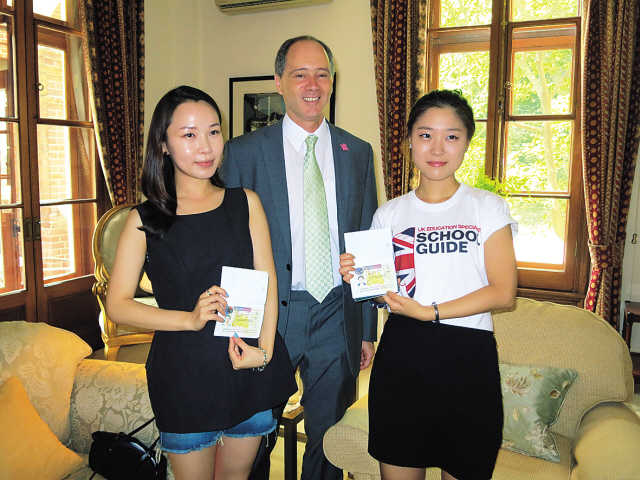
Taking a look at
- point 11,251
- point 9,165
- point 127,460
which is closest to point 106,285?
point 11,251

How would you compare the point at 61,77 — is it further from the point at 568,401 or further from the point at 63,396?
the point at 568,401

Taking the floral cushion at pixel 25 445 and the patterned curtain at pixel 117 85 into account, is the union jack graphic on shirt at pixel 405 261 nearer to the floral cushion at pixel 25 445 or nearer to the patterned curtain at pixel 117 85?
the floral cushion at pixel 25 445

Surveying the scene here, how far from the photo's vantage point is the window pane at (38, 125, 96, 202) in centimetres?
416

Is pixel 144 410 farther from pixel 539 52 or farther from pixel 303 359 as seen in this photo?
pixel 539 52

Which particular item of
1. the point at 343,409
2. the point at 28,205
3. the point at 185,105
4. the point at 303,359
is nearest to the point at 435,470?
the point at 343,409

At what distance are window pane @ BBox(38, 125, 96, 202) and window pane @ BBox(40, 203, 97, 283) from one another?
4.4 inches

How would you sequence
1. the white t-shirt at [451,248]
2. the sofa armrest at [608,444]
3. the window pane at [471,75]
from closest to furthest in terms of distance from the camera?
the white t-shirt at [451,248] < the sofa armrest at [608,444] < the window pane at [471,75]

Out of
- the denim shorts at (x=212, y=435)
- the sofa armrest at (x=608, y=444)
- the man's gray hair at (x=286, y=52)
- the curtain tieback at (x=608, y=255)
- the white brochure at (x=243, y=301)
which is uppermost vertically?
the man's gray hair at (x=286, y=52)

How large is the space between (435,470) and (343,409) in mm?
410

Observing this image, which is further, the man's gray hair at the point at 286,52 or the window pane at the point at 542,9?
the window pane at the point at 542,9

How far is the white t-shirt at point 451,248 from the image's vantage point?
1495 millimetres

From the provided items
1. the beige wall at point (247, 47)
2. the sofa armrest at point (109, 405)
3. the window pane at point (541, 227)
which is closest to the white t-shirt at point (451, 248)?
the sofa armrest at point (109, 405)

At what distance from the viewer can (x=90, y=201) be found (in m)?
4.57

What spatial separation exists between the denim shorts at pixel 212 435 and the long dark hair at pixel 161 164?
21.6 inches
